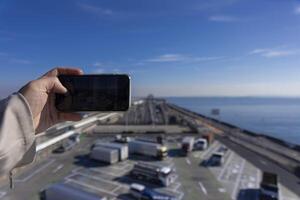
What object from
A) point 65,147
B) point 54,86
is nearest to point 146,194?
point 65,147

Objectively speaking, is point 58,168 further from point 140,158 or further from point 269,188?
point 269,188

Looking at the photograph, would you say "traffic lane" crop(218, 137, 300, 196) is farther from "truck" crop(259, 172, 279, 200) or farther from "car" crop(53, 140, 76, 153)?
"car" crop(53, 140, 76, 153)

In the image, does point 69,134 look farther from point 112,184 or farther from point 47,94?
point 47,94

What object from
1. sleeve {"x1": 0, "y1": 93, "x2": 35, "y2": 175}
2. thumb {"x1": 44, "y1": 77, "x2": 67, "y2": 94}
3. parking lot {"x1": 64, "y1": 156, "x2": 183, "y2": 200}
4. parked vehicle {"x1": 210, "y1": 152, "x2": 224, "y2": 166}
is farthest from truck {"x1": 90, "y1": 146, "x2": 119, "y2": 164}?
sleeve {"x1": 0, "y1": 93, "x2": 35, "y2": 175}

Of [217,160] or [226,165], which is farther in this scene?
[217,160]

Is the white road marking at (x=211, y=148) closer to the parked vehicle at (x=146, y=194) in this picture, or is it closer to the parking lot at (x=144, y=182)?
the parking lot at (x=144, y=182)

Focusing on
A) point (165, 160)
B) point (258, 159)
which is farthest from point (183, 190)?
point (258, 159)
